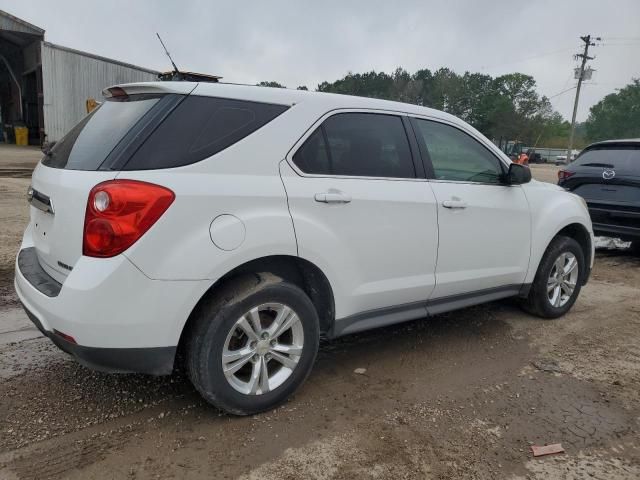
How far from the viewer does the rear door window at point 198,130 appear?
8.07 ft

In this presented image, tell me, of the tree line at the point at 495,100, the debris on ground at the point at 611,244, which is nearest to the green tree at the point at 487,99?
the tree line at the point at 495,100

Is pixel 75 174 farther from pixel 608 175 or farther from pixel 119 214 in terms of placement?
pixel 608 175

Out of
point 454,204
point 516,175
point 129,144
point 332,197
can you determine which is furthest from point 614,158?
point 129,144

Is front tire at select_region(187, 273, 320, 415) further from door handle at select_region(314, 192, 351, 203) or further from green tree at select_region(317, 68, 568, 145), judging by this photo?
green tree at select_region(317, 68, 568, 145)

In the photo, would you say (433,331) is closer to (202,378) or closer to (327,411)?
(327,411)

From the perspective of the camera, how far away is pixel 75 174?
253cm

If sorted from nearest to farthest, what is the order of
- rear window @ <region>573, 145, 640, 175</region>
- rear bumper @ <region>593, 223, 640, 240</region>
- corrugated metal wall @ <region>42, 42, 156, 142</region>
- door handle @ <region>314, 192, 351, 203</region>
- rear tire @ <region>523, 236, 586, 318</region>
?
door handle @ <region>314, 192, 351, 203</region> < rear tire @ <region>523, 236, 586, 318</region> < rear bumper @ <region>593, 223, 640, 240</region> < rear window @ <region>573, 145, 640, 175</region> < corrugated metal wall @ <region>42, 42, 156, 142</region>

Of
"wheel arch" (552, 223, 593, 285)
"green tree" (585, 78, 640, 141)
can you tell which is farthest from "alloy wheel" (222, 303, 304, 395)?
"green tree" (585, 78, 640, 141)

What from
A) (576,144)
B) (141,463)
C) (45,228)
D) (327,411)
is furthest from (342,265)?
(576,144)

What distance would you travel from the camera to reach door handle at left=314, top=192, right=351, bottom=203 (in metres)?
2.85

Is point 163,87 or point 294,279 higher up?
point 163,87

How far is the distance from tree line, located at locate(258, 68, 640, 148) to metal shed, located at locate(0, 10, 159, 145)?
5251 centimetres

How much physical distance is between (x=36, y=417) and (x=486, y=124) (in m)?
87.0

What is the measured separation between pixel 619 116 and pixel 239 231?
10944 cm
